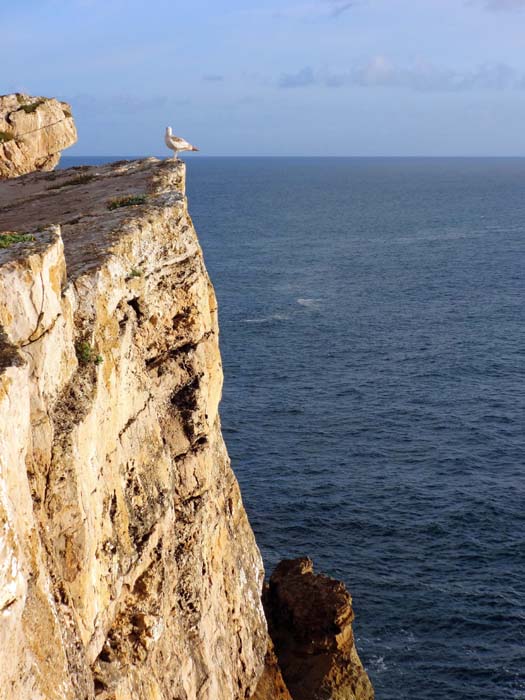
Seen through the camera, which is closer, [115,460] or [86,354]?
[86,354]

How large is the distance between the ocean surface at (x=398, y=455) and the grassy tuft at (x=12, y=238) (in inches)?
1376

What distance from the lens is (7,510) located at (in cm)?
1628

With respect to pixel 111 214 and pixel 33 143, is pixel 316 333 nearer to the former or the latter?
pixel 33 143

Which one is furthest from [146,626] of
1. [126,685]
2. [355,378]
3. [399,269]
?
[399,269]

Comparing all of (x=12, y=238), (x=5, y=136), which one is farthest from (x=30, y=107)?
(x=12, y=238)

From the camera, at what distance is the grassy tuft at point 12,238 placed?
75.3 feet

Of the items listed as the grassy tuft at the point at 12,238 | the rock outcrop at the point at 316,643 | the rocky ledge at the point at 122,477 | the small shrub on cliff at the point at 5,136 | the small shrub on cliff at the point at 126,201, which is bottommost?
the rock outcrop at the point at 316,643

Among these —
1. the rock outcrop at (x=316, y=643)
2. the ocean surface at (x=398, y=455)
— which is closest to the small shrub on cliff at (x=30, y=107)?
the ocean surface at (x=398, y=455)

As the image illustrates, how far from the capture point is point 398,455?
244 ft

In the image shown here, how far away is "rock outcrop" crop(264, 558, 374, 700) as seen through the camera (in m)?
46.6

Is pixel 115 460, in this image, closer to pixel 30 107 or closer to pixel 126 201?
pixel 126 201

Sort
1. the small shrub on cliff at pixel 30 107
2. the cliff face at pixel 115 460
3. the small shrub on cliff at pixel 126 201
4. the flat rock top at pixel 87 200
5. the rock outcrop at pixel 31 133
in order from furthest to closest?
the small shrub on cliff at pixel 30 107 < the rock outcrop at pixel 31 133 < the small shrub on cliff at pixel 126 201 < the flat rock top at pixel 87 200 < the cliff face at pixel 115 460

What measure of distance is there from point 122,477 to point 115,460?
1.03 metres

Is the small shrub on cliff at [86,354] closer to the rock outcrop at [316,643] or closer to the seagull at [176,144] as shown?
the seagull at [176,144]
